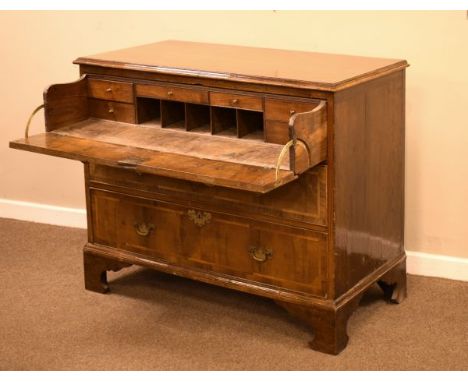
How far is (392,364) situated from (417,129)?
0.98 metres

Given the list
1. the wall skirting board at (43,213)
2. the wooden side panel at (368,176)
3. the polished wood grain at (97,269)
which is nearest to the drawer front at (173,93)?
the wooden side panel at (368,176)

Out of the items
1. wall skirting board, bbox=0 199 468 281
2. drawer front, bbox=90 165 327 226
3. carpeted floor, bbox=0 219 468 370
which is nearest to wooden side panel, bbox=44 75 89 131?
drawer front, bbox=90 165 327 226

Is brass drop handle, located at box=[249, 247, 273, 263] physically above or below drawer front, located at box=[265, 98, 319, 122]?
below

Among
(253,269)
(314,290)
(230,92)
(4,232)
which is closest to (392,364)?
(314,290)

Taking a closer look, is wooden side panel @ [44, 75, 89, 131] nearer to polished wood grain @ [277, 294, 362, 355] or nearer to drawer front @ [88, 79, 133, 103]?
drawer front @ [88, 79, 133, 103]

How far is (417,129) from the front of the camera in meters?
3.79

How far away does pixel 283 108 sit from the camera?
3.19m

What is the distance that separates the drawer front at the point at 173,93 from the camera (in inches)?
132

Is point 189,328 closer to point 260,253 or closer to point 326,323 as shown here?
point 260,253

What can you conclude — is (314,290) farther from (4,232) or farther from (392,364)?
(4,232)

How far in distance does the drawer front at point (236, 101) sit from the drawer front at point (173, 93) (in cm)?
4

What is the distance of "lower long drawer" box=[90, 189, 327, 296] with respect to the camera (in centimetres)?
332

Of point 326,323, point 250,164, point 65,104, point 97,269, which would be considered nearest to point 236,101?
point 250,164

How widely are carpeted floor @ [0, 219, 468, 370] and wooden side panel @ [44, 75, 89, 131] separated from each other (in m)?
0.71
